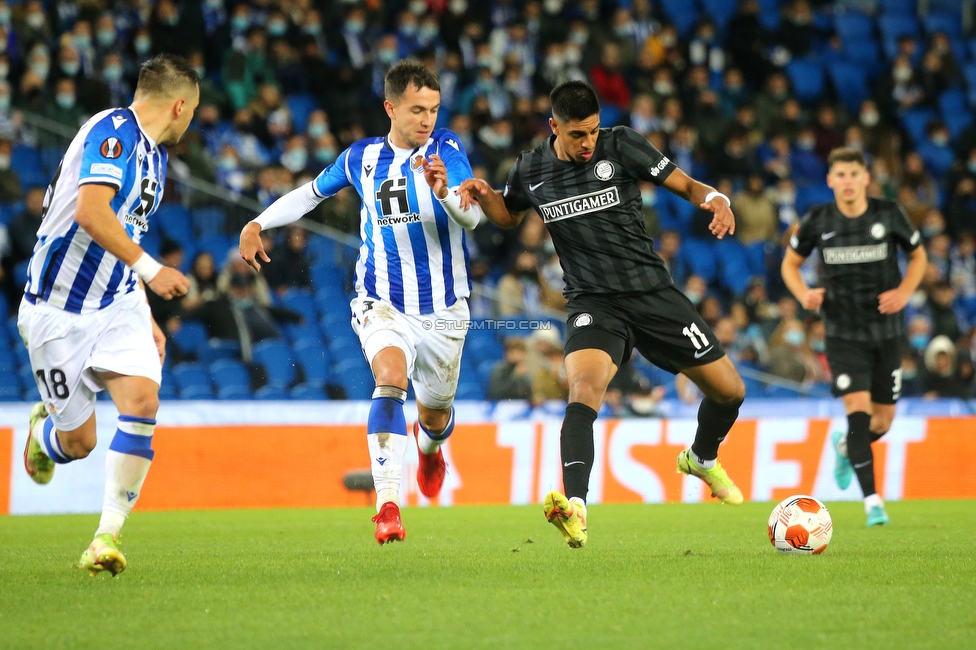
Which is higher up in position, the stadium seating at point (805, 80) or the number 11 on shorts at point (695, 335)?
the stadium seating at point (805, 80)

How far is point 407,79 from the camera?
6598 millimetres

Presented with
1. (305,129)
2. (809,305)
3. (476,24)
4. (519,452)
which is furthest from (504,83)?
(809,305)

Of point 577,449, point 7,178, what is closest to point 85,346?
point 577,449

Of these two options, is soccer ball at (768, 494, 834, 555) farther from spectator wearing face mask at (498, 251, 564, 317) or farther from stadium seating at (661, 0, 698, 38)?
stadium seating at (661, 0, 698, 38)

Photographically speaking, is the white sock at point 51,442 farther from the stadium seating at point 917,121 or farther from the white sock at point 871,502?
the stadium seating at point 917,121

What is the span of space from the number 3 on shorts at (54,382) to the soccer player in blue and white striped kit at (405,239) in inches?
51.2

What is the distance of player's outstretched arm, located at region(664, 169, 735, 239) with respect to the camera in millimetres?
5969

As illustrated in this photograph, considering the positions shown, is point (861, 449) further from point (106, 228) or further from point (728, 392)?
point (106, 228)

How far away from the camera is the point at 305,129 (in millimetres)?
15945

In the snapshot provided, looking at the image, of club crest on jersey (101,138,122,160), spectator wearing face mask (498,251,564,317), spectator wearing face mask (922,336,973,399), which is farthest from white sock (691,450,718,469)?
spectator wearing face mask (922,336,973,399)

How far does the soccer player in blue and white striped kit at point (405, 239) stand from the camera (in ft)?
21.6

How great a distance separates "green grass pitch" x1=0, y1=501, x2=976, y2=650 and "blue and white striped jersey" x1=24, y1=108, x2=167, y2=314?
51.6 inches

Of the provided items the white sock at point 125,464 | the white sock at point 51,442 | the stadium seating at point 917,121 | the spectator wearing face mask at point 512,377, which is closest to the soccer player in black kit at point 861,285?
the spectator wearing face mask at point 512,377

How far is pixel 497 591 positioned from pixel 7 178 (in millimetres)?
9897
